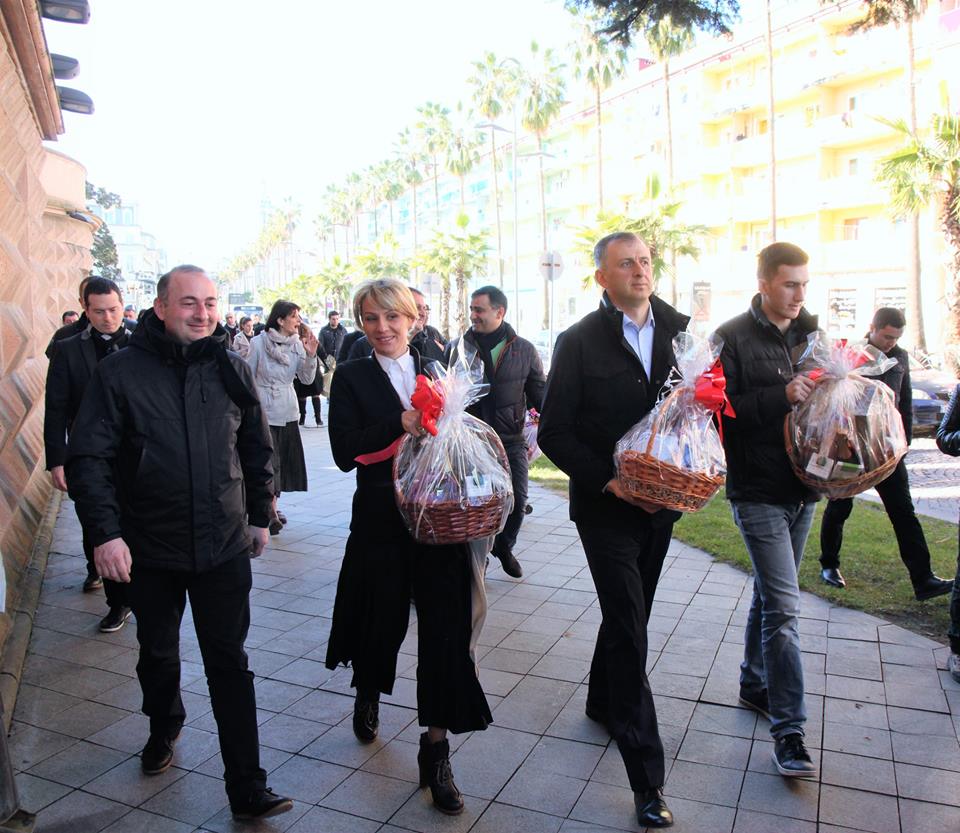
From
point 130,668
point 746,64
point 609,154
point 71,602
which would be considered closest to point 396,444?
point 130,668

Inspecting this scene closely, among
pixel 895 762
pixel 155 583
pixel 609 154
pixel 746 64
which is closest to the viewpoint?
pixel 155 583

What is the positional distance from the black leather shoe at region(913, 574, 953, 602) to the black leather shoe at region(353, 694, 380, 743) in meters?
3.80

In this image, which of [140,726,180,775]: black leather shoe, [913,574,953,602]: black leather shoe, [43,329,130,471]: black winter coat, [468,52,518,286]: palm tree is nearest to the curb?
[140,726,180,775]: black leather shoe

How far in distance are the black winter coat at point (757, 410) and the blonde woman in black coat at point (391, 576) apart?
131cm

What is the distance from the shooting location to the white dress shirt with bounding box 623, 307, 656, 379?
336 cm

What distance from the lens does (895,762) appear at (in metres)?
3.45

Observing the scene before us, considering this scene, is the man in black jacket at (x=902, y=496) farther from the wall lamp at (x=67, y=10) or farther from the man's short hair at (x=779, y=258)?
the wall lamp at (x=67, y=10)

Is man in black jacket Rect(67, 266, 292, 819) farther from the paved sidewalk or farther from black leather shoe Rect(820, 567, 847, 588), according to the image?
black leather shoe Rect(820, 567, 847, 588)

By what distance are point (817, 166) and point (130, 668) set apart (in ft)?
126

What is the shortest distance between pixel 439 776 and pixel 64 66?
10033mm

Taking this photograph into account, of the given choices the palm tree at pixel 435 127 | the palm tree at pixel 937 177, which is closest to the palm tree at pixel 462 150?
the palm tree at pixel 435 127

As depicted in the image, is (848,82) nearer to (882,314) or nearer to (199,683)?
(882,314)

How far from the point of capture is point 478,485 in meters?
3.12

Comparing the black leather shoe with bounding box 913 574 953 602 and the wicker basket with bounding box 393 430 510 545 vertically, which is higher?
the wicker basket with bounding box 393 430 510 545
